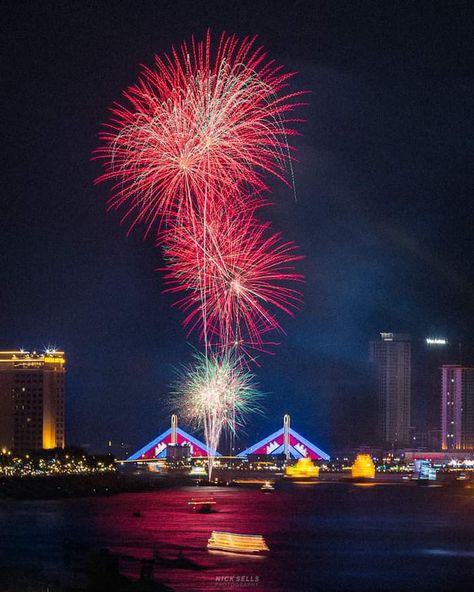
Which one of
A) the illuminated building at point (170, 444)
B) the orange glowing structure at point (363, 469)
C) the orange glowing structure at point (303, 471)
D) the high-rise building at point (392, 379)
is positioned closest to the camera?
the orange glowing structure at point (363, 469)

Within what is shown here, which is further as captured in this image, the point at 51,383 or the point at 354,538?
the point at 51,383

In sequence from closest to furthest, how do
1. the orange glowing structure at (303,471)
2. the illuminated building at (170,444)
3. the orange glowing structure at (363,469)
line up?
the orange glowing structure at (363,469) < the orange glowing structure at (303,471) < the illuminated building at (170,444)

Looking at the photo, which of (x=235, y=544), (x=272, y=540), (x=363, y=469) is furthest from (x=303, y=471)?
(x=235, y=544)

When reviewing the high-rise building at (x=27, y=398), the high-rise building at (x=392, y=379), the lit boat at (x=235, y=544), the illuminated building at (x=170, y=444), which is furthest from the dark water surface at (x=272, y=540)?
A: the high-rise building at (x=392, y=379)

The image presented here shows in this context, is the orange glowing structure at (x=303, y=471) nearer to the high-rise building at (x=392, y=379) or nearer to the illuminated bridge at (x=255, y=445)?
the illuminated bridge at (x=255, y=445)

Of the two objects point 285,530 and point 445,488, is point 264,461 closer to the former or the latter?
point 445,488

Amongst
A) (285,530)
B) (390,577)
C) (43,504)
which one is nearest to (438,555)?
(390,577)

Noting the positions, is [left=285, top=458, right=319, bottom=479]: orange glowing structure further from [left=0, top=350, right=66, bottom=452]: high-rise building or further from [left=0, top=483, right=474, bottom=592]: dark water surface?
[left=0, top=483, right=474, bottom=592]: dark water surface

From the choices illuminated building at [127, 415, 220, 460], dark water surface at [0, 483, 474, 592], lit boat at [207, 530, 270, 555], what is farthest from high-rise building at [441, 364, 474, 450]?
lit boat at [207, 530, 270, 555]
